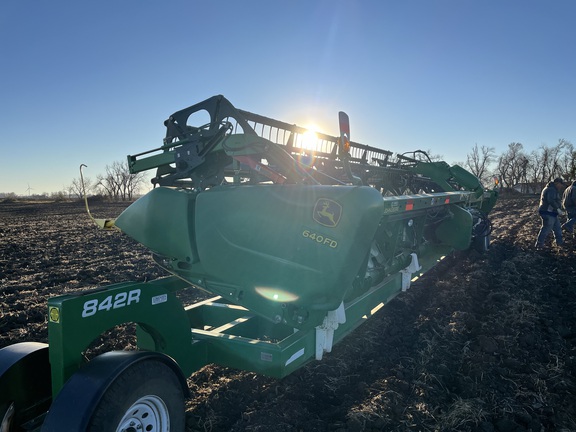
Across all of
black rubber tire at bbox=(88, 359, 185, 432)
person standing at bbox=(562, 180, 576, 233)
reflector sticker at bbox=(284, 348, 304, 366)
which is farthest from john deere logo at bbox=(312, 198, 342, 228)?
person standing at bbox=(562, 180, 576, 233)

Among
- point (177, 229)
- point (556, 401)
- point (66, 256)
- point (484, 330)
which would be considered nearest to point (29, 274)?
point (66, 256)

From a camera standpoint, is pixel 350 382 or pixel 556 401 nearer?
pixel 556 401

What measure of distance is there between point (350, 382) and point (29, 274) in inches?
293

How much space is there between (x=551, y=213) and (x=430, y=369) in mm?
7390

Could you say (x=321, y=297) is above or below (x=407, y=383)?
above

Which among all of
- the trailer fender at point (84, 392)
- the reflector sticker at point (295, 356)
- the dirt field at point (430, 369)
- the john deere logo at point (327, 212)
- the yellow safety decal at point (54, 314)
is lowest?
the dirt field at point (430, 369)

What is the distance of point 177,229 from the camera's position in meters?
3.26

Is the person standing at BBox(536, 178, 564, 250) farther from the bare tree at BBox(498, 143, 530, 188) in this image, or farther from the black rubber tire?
the bare tree at BBox(498, 143, 530, 188)

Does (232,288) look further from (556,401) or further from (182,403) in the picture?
(556,401)

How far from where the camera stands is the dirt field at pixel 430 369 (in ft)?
9.40

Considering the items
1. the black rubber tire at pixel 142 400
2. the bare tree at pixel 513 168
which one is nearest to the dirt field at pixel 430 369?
the black rubber tire at pixel 142 400

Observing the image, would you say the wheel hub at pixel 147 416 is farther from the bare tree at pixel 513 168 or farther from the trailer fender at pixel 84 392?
the bare tree at pixel 513 168

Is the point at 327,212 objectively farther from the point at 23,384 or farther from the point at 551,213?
the point at 551,213

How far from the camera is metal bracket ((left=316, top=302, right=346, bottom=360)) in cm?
317
